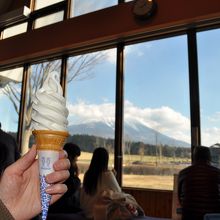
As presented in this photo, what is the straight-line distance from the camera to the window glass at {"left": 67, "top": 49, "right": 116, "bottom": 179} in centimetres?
457

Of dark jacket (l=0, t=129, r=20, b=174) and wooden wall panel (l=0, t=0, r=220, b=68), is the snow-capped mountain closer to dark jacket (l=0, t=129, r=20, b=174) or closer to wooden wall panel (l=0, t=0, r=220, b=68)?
wooden wall panel (l=0, t=0, r=220, b=68)

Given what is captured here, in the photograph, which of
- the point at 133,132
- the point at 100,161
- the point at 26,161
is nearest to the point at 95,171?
the point at 100,161

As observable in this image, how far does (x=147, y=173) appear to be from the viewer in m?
4.07

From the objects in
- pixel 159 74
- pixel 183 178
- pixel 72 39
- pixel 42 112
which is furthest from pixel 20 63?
pixel 42 112

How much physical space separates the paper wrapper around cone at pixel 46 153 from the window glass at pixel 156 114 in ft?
10.9

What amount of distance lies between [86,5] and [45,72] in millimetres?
1566

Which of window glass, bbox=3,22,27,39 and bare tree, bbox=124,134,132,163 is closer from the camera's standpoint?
bare tree, bbox=124,134,132,163

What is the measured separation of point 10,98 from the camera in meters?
5.86

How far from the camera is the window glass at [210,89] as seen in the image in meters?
3.69

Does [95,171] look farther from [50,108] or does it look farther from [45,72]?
[50,108]

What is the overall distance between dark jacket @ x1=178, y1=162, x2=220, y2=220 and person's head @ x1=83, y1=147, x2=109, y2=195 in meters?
0.99

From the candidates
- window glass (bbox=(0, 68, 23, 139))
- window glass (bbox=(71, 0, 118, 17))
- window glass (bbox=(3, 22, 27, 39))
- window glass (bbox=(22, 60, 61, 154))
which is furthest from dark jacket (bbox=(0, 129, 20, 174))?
window glass (bbox=(3, 22, 27, 39))

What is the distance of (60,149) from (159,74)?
11.6ft

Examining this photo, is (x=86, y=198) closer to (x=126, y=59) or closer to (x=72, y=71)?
(x=126, y=59)
